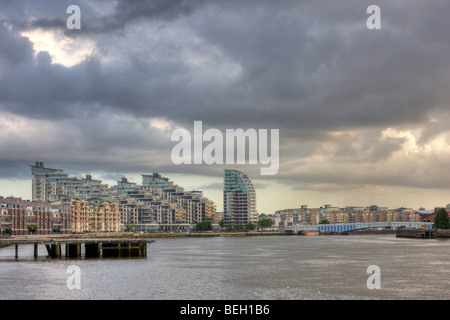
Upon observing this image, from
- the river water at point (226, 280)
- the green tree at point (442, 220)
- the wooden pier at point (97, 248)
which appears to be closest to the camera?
the river water at point (226, 280)

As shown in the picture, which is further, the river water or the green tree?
the green tree

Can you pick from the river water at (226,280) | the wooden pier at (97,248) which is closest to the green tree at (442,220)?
the river water at (226,280)

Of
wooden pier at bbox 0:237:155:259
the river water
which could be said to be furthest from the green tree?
wooden pier at bbox 0:237:155:259

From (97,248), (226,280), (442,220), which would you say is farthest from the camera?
(442,220)

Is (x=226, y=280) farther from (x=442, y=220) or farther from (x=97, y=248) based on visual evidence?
(x=442, y=220)

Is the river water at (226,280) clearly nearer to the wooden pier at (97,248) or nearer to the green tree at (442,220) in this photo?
the wooden pier at (97,248)

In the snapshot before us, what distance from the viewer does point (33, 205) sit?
176 metres

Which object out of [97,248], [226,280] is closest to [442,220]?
[97,248]

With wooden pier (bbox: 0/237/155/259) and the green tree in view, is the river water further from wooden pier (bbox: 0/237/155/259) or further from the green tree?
the green tree

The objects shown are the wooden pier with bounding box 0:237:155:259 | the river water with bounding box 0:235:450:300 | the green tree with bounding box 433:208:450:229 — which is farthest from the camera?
the green tree with bounding box 433:208:450:229

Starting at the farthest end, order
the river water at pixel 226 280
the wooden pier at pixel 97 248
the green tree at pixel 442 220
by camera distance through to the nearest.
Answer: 1. the green tree at pixel 442 220
2. the wooden pier at pixel 97 248
3. the river water at pixel 226 280
